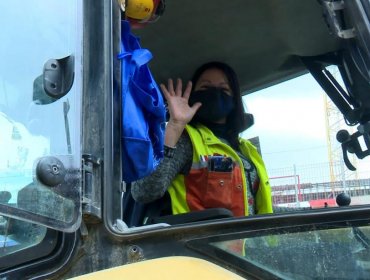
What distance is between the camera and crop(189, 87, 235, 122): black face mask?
8.30ft

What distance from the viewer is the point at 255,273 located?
4.73ft

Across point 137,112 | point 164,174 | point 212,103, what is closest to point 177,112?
point 164,174

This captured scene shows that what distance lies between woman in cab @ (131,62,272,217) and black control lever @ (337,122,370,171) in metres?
0.37

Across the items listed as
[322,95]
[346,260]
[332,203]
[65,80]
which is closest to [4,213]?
[65,80]

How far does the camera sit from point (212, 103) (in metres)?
2.59

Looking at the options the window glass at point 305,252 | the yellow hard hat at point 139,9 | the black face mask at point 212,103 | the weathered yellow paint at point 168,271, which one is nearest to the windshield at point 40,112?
the weathered yellow paint at point 168,271

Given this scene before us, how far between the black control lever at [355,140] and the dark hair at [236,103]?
459 mm

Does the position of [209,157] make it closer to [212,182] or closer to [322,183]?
[212,182]

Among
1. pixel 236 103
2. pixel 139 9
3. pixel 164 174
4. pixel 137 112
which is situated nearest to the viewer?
pixel 137 112

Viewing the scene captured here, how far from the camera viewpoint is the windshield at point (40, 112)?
139 centimetres

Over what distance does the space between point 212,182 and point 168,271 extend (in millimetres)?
926

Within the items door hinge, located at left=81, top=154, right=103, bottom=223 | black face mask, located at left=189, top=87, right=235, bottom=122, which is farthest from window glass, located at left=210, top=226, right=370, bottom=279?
black face mask, located at left=189, top=87, right=235, bottom=122

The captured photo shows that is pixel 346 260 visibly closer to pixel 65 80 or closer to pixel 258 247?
pixel 258 247

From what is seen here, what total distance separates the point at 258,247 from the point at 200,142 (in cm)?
98
